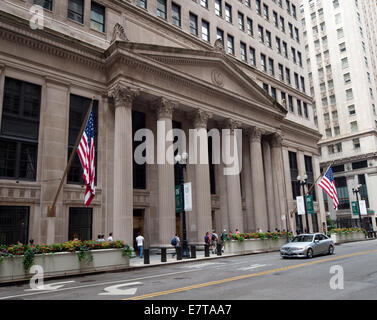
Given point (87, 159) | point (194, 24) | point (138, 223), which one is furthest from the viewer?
point (194, 24)

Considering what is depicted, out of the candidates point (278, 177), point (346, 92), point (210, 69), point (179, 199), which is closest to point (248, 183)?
point (278, 177)

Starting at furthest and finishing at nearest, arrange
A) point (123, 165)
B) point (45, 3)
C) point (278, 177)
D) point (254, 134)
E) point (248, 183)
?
point (278, 177), point (248, 183), point (254, 134), point (45, 3), point (123, 165)

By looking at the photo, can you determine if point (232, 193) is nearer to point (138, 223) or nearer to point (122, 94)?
point (138, 223)

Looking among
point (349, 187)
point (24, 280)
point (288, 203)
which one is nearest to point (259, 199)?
point (288, 203)

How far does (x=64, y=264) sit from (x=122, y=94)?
13.2 m

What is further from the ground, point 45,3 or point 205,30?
point 205,30

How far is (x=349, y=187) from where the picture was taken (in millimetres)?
66062

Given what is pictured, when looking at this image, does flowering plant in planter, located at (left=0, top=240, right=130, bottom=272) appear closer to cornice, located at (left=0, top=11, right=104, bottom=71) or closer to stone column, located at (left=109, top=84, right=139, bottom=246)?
stone column, located at (left=109, top=84, right=139, bottom=246)

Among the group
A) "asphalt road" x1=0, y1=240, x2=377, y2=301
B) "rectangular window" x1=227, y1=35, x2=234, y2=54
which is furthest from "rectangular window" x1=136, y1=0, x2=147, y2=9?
"asphalt road" x1=0, y1=240, x2=377, y2=301

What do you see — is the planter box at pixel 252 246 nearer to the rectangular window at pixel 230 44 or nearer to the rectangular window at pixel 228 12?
the rectangular window at pixel 230 44

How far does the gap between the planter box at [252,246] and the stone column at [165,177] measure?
4440 millimetres

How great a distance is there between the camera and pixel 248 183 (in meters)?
36.2

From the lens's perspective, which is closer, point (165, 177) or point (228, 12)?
point (165, 177)

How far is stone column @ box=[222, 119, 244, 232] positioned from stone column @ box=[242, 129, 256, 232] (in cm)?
403
